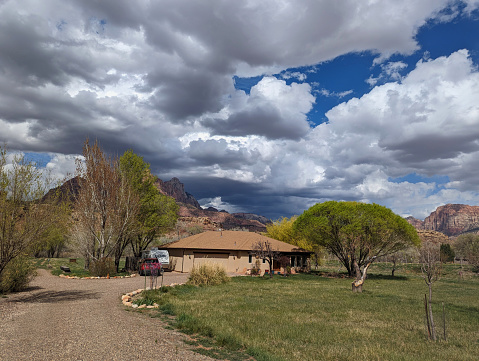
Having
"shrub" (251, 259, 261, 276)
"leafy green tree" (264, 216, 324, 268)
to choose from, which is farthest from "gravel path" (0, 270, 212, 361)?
"leafy green tree" (264, 216, 324, 268)

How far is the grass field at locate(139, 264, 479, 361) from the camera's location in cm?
937

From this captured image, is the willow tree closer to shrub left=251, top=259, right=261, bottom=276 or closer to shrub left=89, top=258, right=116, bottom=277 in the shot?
shrub left=89, top=258, right=116, bottom=277

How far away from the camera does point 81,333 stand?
32.2 ft

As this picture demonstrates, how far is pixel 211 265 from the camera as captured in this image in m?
25.8

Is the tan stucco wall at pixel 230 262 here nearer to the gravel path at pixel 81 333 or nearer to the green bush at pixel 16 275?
the green bush at pixel 16 275

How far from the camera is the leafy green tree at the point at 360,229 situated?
1475 inches

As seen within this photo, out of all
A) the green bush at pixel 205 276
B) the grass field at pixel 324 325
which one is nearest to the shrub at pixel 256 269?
the green bush at pixel 205 276

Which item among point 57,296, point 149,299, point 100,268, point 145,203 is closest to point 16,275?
point 57,296

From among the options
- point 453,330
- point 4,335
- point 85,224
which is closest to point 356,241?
point 453,330

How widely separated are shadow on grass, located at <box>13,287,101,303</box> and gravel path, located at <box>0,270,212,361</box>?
44 mm

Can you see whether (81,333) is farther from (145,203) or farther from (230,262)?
(230,262)

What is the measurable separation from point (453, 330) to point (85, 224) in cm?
2952

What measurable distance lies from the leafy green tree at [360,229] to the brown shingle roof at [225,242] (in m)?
4.82

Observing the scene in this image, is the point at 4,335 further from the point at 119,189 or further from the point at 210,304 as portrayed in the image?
the point at 119,189
